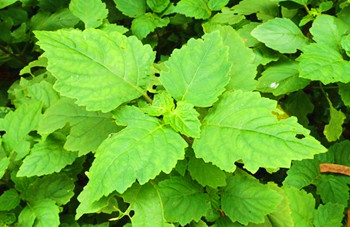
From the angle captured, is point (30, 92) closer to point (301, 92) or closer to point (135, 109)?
point (135, 109)

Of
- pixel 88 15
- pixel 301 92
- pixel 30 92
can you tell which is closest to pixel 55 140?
pixel 30 92

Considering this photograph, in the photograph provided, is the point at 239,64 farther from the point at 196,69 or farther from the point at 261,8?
the point at 261,8

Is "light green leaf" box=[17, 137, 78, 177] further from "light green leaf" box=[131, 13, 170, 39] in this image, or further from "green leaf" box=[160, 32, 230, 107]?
"light green leaf" box=[131, 13, 170, 39]

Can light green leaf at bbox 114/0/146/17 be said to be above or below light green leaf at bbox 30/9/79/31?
above

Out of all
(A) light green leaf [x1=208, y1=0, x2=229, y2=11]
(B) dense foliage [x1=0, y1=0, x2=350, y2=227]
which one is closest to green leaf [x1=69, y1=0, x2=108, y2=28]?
(B) dense foliage [x1=0, y1=0, x2=350, y2=227]

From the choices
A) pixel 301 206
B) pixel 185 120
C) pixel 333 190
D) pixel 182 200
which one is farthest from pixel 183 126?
pixel 333 190

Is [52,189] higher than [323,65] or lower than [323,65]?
lower
